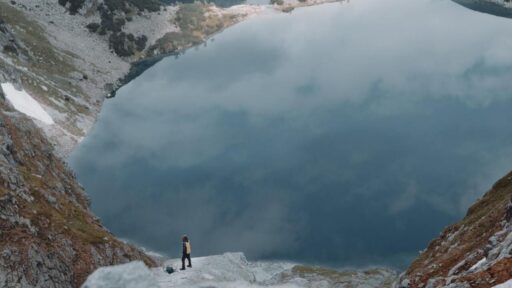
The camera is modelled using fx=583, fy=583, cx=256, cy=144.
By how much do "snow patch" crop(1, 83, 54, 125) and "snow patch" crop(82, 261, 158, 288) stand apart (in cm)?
10630

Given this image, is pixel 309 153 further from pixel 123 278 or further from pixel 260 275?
pixel 123 278

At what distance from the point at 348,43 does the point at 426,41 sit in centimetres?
2491

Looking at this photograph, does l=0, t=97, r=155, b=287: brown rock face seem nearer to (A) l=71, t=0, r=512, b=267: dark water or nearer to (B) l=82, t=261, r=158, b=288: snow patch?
(A) l=71, t=0, r=512, b=267: dark water


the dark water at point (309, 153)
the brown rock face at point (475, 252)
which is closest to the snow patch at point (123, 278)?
the brown rock face at point (475, 252)

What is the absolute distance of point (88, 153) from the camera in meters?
124

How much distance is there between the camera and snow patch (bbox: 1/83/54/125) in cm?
11975

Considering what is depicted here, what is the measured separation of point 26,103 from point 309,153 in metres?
60.6

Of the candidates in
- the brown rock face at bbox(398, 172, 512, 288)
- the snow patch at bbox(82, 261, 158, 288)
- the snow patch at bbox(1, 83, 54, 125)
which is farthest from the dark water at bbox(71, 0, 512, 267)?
the snow patch at bbox(82, 261, 158, 288)

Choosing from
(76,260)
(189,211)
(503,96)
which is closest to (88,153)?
(189,211)

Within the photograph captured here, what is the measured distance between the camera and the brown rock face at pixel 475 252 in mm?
29641

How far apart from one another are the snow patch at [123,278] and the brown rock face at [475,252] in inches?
637

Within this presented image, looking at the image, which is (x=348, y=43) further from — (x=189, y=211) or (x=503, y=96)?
(x=189, y=211)

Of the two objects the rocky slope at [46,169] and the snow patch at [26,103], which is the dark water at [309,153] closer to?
the rocky slope at [46,169]

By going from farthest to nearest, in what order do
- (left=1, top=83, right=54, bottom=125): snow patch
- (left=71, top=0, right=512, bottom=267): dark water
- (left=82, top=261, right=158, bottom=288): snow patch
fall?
(left=1, top=83, right=54, bottom=125): snow patch
(left=71, top=0, right=512, bottom=267): dark water
(left=82, top=261, right=158, bottom=288): snow patch
